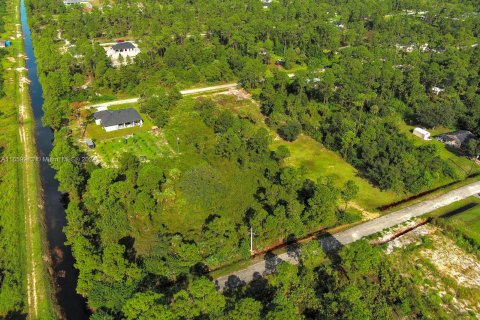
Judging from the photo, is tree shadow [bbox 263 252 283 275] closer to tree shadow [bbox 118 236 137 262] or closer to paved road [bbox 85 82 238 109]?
tree shadow [bbox 118 236 137 262]

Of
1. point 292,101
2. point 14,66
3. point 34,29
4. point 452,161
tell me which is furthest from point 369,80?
point 34,29

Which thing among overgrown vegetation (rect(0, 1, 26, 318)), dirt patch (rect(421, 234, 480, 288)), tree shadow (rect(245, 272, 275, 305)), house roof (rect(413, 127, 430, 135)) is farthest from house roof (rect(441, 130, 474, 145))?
overgrown vegetation (rect(0, 1, 26, 318))

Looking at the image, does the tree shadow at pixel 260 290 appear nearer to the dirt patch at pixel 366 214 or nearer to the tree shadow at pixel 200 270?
the tree shadow at pixel 200 270

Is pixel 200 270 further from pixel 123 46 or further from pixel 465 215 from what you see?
pixel 123 46

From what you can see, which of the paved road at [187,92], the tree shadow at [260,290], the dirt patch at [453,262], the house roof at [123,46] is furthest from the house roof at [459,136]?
the house roof at [123,46]

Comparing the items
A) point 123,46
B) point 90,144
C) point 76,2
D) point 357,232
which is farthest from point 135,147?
point 76,2

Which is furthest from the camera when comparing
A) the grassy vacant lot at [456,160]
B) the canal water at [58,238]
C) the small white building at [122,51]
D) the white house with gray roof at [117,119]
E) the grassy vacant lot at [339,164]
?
the small white building at [122,51]

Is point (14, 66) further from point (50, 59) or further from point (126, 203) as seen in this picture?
point (126, 203)
